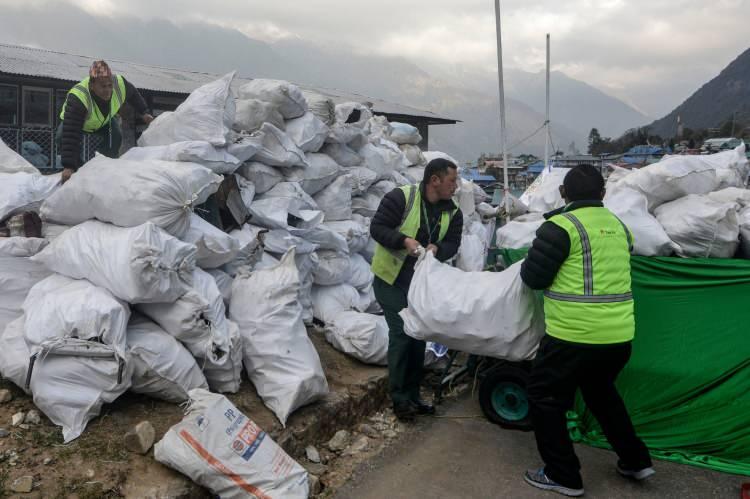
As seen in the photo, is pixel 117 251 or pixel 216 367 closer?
pixel 117 251

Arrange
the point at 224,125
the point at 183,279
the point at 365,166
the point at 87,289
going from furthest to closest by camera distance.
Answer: the point at 365,166 → the point at 224,125 → the point at 183,279 → the point at 87,289

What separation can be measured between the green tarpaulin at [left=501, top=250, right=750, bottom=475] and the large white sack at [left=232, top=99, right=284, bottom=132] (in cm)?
317

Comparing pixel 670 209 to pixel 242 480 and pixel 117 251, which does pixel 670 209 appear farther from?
pixel 117 251

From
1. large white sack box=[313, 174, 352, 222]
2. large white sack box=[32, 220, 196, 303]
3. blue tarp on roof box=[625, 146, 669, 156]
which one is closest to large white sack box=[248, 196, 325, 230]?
large white sack box=[313, 174, 352, 222]

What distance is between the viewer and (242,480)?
2.51 metres

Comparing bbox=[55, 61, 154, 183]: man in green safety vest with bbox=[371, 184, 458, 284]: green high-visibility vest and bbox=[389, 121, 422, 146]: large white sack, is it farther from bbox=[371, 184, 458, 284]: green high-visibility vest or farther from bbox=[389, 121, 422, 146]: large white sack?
bbox=[389, 121, 422, 146]: large white sack

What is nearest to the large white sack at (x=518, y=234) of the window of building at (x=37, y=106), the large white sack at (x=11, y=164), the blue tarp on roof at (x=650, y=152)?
the large white sack at (x=11, y=164)

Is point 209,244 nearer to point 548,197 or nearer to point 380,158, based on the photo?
point 548,197

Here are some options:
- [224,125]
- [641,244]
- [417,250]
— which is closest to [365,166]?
[224,125]

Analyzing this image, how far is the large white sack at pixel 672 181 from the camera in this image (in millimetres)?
3717

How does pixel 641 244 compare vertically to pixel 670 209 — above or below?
below

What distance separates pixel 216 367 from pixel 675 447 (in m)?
2.63

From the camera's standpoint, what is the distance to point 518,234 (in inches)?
157

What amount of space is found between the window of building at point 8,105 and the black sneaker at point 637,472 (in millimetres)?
9879
